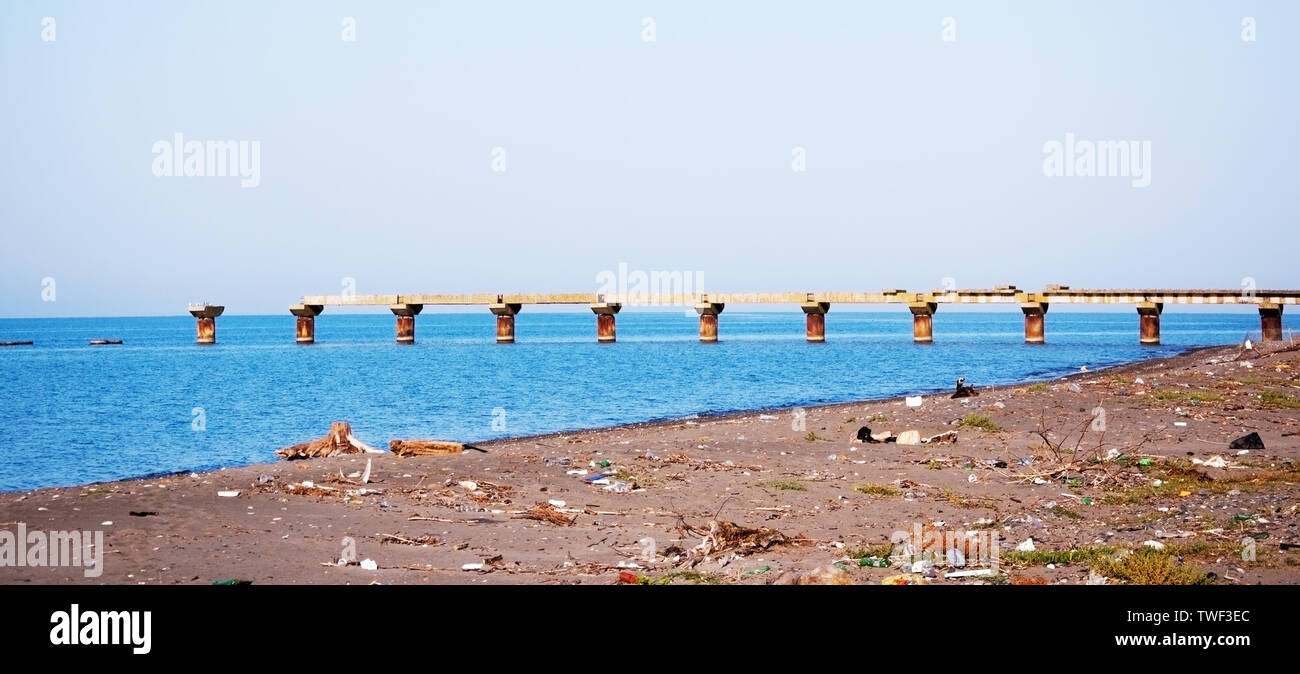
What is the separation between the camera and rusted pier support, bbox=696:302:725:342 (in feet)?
294

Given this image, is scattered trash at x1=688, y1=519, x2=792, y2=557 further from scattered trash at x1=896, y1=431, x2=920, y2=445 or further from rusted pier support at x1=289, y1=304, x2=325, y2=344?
rusted pier support at x1=289, y1=304, x2=325, y2=344

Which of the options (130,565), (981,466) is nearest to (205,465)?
(130,565)

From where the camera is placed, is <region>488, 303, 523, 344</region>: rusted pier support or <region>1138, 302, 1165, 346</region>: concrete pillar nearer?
<region>1138, 302, 1165, 346</region>: concrete pillar

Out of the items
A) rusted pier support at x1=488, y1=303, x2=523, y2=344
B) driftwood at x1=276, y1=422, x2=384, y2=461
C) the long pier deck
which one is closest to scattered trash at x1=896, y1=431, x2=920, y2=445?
driftwood at x1=276, y1=422, x2=384, y2=461

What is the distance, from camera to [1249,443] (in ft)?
56.6

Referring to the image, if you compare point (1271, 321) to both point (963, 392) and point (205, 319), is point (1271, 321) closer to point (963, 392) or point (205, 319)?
point (963, 392)

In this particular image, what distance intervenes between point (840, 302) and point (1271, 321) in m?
29.2

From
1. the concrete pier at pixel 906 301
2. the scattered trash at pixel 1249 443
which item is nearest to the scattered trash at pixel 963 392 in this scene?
the scattered trash at pixel 1249 443

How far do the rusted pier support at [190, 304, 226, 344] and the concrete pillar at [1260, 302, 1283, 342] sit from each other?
286 feet

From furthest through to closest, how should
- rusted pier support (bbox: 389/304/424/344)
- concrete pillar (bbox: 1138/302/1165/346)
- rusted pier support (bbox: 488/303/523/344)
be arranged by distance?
rusted pier support (bbox: 389/304/424/344)
rusted pier support (bbox: 488/303/523/344)
concrete pillar (bbox: 1138/302/1165/346)

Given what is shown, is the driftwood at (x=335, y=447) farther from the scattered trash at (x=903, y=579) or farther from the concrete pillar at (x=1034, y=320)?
the concrete pillar at (x=1034, y=320)

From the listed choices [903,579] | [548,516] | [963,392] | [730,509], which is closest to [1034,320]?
[963,392]

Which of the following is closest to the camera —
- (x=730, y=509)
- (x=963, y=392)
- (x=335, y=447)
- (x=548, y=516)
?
(x=548, y=516)
